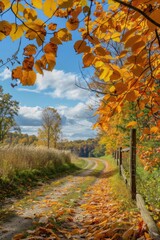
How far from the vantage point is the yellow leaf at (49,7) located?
1560 millimetres

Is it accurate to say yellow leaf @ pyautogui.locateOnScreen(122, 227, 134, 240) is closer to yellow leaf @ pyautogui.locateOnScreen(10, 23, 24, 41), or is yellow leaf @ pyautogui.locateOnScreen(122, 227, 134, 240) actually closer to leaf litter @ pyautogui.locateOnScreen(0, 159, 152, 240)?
leaf litter @ pyautogui.locateOnScreen(0, 159, 152, 240)

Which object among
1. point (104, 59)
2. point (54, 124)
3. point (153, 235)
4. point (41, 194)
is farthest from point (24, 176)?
point (54, 124)

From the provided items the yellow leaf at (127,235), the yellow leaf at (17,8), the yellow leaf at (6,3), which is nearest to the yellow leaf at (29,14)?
the yellow leaf at (17,8)

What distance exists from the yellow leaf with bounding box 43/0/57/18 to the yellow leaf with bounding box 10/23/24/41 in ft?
0.56

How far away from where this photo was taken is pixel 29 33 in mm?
1629

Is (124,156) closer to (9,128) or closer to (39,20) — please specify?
(39,20)

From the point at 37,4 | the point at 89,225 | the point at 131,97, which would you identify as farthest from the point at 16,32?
the point at 89,225

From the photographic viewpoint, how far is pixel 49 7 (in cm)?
157

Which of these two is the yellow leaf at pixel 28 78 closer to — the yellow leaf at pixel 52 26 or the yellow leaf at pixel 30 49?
the yellow leaf at pixel 30 49

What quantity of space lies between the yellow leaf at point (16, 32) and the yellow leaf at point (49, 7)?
0.56 feet

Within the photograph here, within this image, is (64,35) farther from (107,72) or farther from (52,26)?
(107,72)

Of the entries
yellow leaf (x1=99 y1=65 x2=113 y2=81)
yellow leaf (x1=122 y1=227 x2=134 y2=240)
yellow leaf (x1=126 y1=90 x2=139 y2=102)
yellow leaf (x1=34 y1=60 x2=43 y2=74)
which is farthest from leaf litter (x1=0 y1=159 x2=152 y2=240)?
yellow leaf (x1=34 y1=60 x2=43 y2=74)

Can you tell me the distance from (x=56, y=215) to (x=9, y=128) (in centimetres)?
3602

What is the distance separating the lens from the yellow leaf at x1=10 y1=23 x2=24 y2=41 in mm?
1631
